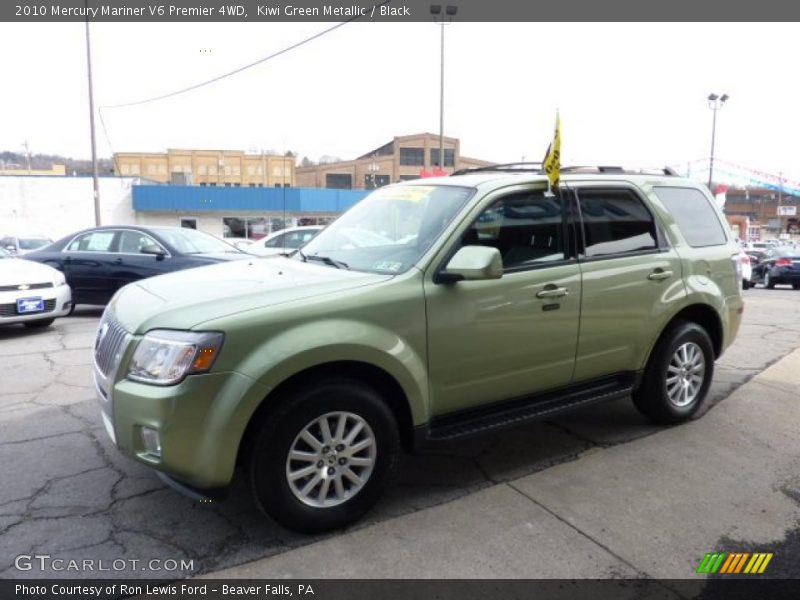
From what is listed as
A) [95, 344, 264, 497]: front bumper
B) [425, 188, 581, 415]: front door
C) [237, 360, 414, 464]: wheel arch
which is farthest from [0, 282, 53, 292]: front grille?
[425, 188, 581, 415]: front door

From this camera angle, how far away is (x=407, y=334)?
3207mm

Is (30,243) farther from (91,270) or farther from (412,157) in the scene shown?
(412,157)

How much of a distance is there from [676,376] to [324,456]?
290cm

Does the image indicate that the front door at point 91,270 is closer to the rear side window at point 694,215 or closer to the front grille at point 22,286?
the front grille at point 22,286

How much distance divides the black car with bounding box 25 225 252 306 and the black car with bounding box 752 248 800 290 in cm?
1649

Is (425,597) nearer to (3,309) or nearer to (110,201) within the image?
(3,309)

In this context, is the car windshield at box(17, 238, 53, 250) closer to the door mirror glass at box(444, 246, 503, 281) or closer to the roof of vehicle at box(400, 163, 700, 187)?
Result: the roof of vehicle at box(400, 163, 700, 187)

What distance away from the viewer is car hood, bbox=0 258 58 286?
7.76 meters

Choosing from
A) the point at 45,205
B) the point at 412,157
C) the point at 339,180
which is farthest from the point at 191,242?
the point at 412,157

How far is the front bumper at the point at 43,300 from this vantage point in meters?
7.63

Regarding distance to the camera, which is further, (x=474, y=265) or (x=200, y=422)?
(x=474, y=265)

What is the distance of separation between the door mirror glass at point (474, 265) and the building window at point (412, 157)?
79043mm

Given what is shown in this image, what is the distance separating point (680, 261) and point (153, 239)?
763 cm

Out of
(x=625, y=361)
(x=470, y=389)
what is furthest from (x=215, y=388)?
(x=625, y=361)
